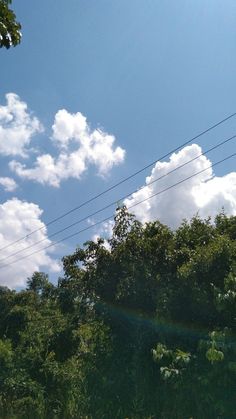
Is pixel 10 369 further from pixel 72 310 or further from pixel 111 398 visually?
pixel 111 398

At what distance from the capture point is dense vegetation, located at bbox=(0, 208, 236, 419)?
27.8 feet

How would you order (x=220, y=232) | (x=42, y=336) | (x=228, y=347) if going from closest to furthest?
(x=228, y=347) → (x=220, y=232) → (x=42, y=336)

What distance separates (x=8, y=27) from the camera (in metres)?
4.07

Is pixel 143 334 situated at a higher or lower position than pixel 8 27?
lower

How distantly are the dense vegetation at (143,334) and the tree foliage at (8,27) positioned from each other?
17.0 feet

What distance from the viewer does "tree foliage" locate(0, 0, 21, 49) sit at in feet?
13.2

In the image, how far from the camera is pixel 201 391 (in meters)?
8.45

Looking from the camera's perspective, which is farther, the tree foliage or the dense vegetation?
the dense vegetation

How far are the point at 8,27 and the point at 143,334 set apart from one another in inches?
321

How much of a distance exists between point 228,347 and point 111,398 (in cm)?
433

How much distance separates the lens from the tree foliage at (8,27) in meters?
4.01

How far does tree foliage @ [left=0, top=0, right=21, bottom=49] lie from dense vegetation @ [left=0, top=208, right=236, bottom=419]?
5166 mm

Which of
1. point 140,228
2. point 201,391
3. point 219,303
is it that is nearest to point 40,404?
point 140,228

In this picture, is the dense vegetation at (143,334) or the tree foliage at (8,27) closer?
the tree foliage at (8,27)
